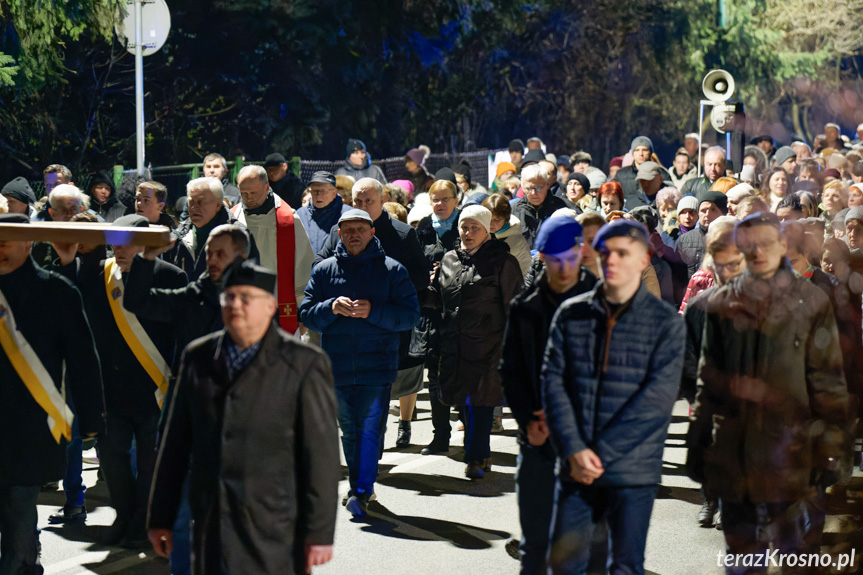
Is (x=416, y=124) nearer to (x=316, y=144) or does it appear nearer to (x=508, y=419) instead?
(x=316, y=144)

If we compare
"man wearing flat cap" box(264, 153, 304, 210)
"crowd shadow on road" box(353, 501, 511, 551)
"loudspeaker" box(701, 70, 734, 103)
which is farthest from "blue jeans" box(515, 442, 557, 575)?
"loudspeaker" box(701, 70, 734, 103)

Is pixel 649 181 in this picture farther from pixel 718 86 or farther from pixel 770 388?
pixel 770 388

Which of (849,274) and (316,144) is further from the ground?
(316,144)

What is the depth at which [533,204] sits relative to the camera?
12031 millimetres

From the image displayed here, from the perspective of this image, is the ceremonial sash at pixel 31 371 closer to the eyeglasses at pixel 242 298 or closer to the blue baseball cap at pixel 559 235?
the eyeglasses at pixel 242 298

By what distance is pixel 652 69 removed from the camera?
139ft

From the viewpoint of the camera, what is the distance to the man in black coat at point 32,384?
612 centimetres

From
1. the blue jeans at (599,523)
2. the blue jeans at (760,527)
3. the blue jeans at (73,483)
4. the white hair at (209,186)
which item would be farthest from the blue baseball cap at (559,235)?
the blue jeans at (73,483)

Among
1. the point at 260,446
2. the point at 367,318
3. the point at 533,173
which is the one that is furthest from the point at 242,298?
the point at 533,173

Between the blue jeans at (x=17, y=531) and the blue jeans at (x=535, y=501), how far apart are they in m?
2.33

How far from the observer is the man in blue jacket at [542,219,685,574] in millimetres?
5320

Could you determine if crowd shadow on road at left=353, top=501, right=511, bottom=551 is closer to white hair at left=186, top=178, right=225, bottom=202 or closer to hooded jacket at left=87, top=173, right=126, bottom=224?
A: white hair at left=186, top=178, right=225, bottom=202

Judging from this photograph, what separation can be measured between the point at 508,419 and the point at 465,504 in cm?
318

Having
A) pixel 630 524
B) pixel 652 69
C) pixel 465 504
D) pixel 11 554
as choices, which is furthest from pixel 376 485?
pixel 652 69
